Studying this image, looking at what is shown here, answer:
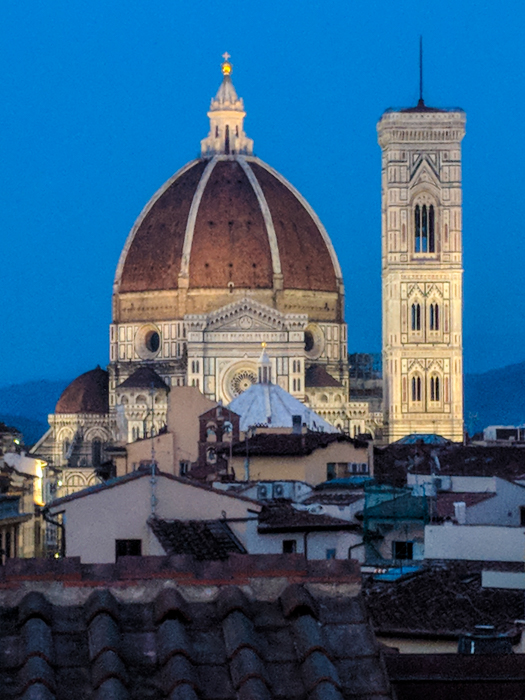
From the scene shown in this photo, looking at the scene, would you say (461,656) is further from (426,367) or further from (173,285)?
(173,285)

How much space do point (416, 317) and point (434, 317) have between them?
1.04m

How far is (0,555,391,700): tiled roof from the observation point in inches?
226

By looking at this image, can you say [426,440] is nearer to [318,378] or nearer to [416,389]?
[416,389]

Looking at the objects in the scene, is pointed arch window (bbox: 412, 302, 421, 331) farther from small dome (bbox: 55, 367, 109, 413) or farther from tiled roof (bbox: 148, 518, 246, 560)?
tiled roof (bbox: 148, 518, 246, 560)

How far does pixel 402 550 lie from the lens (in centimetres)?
2481

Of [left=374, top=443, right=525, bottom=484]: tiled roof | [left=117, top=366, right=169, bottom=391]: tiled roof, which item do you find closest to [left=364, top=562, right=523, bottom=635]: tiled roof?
[left=374, top=443, right=525, bottom=484]: tiled roof

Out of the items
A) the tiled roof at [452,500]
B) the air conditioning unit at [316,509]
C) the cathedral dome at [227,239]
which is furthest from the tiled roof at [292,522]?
the cathedral dome at [227,239]

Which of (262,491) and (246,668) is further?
(262,491)

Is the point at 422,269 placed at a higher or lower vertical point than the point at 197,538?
higher

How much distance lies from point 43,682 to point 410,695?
1237 millimetres

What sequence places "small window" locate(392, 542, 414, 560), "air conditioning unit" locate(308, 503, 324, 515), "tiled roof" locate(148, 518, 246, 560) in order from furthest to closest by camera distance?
"air conditioning unit" locate(308, 503, 324, 515) → "small window" locate(392, 542, 414, 560) → "tiled roof" locate(148, 518, 246, 560)

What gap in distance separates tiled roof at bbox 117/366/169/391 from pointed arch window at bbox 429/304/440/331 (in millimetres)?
13731

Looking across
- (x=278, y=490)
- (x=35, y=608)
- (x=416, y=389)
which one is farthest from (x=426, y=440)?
(x=35, y=608)

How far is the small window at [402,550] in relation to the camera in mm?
24453
